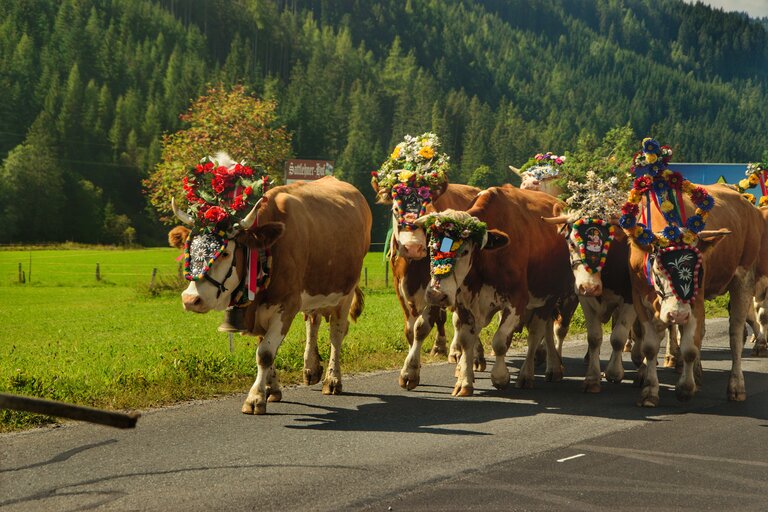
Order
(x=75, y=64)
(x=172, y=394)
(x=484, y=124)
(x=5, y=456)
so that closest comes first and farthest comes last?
(x=5, y=456) < (x=172, y=394) < (x=75, y=64) < (x=484, y=124)

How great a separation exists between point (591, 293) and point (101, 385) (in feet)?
18.0

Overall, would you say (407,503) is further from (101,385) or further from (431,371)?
(431,371)

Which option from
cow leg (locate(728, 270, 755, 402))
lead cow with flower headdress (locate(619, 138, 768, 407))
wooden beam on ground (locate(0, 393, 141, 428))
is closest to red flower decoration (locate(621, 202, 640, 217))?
lead cow with flower headdress (locate(619, 138, 768, 407))

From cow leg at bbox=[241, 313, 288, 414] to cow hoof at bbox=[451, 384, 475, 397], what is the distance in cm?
212

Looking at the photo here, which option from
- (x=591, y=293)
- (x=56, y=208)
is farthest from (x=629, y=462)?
(x=56, y=208)

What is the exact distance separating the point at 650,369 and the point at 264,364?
4.17 m

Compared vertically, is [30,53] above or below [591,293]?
above

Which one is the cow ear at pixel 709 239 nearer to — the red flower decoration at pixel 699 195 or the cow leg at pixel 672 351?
the red flower decoration at pixel 699 195

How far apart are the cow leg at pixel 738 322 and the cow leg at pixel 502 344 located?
2498mm

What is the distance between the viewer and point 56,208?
93.7 meters

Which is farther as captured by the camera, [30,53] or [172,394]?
[30,53]

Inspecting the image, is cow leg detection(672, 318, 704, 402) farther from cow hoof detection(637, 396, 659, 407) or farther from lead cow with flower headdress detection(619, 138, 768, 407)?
cow hoof detection(637, 396, 659, 407)

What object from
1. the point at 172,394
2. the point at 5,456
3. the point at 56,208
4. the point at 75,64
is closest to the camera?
the point at 5,456

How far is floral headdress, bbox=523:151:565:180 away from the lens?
15.2 metres
